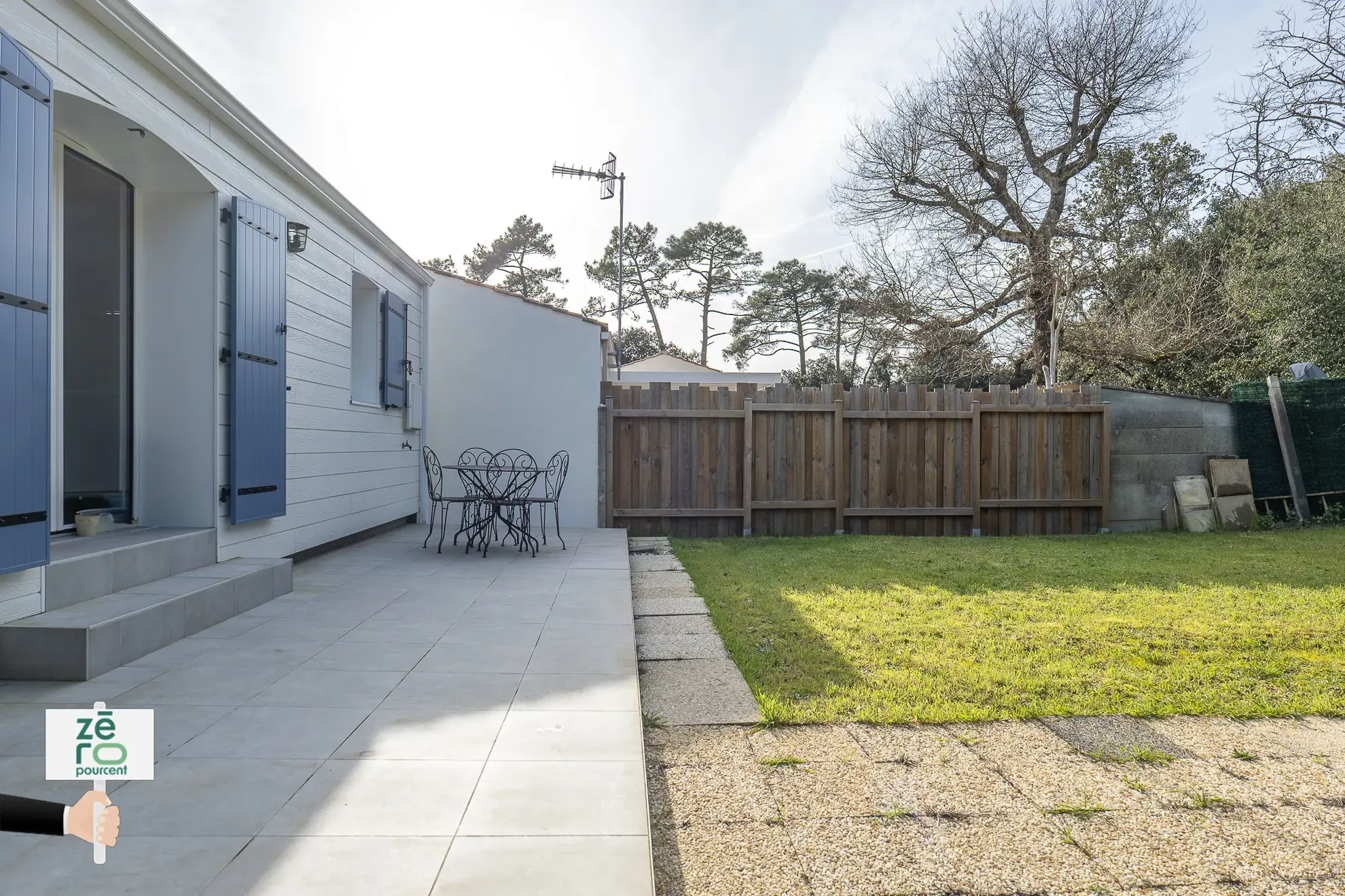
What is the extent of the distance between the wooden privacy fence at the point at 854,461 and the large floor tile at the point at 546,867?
5.74 metres

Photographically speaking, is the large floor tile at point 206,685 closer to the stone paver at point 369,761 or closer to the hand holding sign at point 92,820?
the stone paver at point 369,761

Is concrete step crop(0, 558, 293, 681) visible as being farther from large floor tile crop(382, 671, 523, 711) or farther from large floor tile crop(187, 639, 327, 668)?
large floor tile crop(382, 671, 523, 711)

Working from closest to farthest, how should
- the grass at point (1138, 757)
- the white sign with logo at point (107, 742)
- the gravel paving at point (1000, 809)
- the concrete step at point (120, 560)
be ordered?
the white sign with logo at point (107, 742), the gravel paving at point (1000, 809), the grass at point (1138, 757), the concrete step at point (120, 560)

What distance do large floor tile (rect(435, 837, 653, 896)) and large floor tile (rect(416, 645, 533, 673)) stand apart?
4.12 ft

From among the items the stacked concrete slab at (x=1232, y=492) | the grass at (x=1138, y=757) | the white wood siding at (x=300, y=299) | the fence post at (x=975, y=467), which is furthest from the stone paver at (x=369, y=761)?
the stacked concrete slab at (x=1232, y=492)

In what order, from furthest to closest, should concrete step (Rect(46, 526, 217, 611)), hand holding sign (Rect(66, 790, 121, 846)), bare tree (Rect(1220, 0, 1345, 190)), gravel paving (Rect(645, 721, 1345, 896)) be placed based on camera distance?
bare tree (Rect(1220, 0, 1345, 190)) < concrete step (Rect(46, 526, 217, 611)) < gravel paving (Rect(645, 721, 1345, 896)) < hand holding sign (Rect(66, 790, 121, 846))

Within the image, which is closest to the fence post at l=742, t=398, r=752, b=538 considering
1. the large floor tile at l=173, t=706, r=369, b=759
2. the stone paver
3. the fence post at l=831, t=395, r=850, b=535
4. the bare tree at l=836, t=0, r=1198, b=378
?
the fence post at l=831, t=395, r=850, b=535

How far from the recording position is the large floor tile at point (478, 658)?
2828 mm

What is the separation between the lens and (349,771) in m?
1.91

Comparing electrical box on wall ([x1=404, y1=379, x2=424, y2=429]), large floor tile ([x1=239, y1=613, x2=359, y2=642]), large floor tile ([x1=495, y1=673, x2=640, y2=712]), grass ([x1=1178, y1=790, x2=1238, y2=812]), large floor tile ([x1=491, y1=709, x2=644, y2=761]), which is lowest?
grass ([x1=1178, y1=790, x2=1238, y2=812])

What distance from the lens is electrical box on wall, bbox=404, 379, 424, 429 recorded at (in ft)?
23.6

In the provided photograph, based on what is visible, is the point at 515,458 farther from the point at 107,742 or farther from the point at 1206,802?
the point at 107,742

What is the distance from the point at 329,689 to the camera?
101 inches

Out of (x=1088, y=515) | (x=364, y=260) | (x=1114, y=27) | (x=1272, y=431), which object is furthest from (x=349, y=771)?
(x=1114, y=27)
